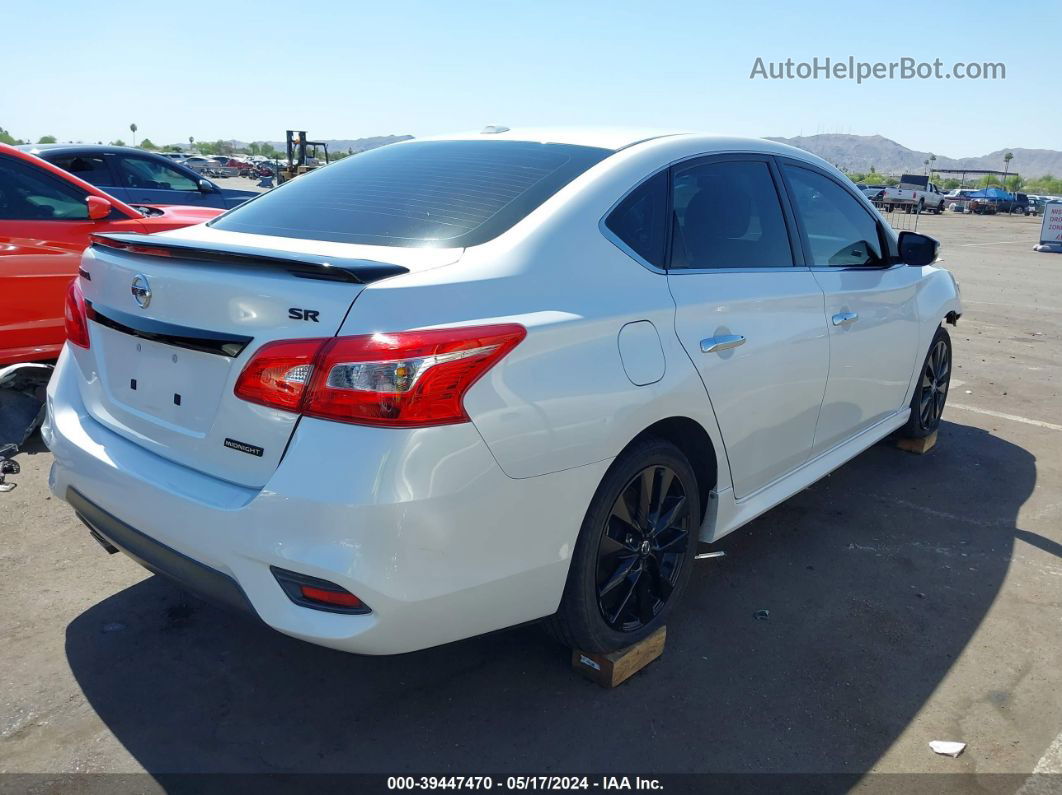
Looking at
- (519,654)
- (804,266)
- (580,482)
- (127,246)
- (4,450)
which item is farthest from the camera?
(4,450)

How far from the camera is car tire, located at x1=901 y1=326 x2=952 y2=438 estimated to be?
195 inches

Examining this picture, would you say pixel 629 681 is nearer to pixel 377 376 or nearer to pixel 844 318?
pixel 377 376

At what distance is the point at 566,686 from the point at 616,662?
0.20 meters

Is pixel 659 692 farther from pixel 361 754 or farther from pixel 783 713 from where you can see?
pixel 361 754

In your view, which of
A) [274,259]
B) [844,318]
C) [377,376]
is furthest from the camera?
[844,318]

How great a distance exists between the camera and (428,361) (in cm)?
208

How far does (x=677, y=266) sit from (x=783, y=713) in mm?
1497

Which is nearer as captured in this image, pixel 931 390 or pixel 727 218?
pixel 727 218

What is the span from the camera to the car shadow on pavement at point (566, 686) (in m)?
2.50

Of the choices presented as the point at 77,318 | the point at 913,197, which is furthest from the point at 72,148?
the point at 913,197

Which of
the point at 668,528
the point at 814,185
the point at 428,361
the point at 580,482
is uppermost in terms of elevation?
the point at 814,185

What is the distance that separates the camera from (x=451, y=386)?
6.91 feet

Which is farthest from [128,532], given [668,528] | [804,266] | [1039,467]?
[1039,467]

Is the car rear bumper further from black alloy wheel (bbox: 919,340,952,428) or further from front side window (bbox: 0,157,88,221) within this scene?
front side window (bbox: 0,157,88,221)
